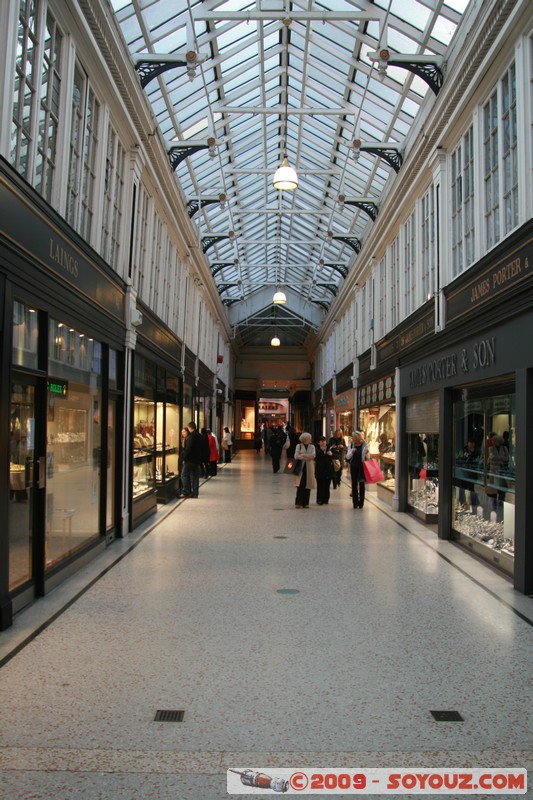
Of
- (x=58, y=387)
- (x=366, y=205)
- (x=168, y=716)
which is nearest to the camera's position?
(x=168, y=716)

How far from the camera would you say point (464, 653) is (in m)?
4.18

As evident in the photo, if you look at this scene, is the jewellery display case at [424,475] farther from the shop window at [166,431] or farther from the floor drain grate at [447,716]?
the floor drain grate at [447,716]

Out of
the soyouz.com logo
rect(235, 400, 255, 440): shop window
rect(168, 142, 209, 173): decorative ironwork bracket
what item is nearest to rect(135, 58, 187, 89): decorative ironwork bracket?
rect(168, 142, 209, 173): decorative ironwork bracket

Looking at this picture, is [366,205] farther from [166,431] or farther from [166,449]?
[166,449]

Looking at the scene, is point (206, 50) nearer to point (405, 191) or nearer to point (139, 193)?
point (139, 193)

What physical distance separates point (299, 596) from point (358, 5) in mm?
7788

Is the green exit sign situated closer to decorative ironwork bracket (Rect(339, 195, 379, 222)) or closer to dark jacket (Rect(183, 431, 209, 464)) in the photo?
dark jacket (Rect(183, 431, 209, 464))

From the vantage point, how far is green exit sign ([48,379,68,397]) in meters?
5.59

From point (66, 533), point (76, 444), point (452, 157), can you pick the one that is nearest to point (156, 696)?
point (66, 533)

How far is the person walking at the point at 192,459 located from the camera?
38.8 ft

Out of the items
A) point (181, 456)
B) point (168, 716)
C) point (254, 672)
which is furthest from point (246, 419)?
point (168, 716)

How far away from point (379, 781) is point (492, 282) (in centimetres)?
499

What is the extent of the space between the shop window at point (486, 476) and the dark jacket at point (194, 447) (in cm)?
513

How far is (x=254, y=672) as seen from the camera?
3.81 m
